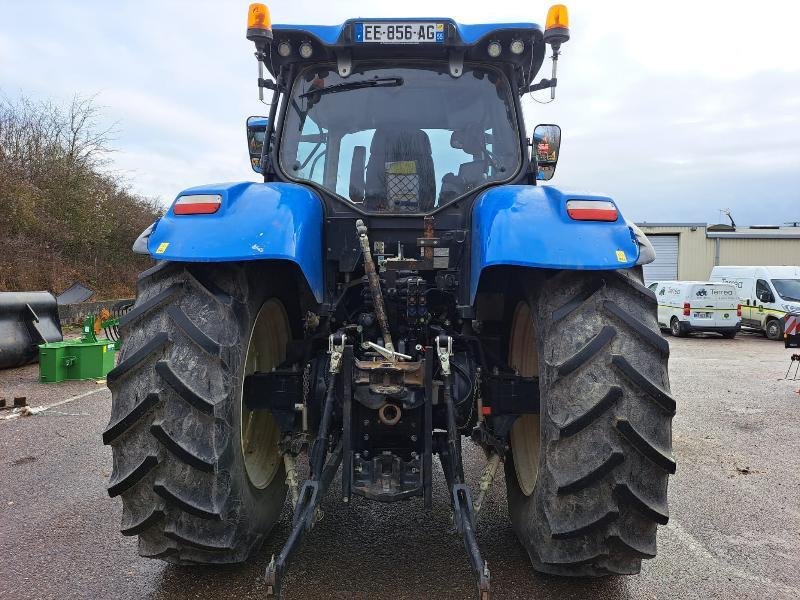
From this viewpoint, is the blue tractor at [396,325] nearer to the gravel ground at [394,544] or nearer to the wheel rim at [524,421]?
the wheel rim at [524,421]

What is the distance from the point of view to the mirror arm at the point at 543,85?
12.7ft

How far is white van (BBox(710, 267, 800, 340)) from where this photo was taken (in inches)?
728

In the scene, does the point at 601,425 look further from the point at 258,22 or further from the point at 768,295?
the point at 768,295

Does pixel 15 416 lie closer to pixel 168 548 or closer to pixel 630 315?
pixel 168 548

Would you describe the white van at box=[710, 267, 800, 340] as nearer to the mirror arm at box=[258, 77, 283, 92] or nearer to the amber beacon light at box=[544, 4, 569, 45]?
the amber beacon light at box=[544, 4, 569, 45]

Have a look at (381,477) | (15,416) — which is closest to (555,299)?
(381,477)

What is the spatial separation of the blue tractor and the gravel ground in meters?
0.32

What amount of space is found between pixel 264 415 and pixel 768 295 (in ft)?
64.3

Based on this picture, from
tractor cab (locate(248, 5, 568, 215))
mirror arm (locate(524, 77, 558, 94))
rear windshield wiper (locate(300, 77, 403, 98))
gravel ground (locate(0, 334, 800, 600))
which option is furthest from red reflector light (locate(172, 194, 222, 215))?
mirror arm (locate(524, 77, 558, 94))

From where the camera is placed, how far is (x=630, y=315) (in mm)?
2533

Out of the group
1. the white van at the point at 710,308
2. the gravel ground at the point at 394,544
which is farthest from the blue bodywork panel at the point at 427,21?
the white van at the point at 710,308

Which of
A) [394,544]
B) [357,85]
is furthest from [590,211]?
[394,544]

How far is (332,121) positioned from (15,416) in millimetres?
5037

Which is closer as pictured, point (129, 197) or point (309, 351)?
point (309, 351)
